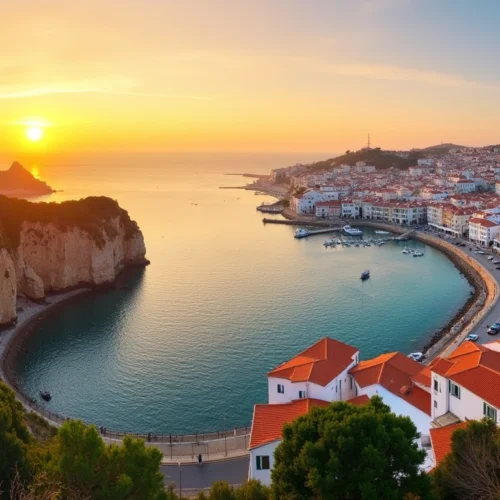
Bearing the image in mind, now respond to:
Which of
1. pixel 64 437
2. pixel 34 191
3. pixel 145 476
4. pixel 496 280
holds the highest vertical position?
pixel 34 191

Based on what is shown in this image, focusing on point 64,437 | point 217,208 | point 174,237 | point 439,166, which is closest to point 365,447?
point 64,437

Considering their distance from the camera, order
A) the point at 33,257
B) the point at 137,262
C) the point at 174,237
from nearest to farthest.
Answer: the point at 33,257 → the point at 137,262 → the point at 174,237

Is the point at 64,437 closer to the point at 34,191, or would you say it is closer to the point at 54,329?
the point at 54,329

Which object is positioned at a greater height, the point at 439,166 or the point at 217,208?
the point at 439,166

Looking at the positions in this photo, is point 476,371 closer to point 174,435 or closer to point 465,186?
point 174,435

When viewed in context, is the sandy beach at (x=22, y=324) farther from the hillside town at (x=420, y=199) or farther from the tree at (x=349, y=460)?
the hillside town at (x=420, y=199)

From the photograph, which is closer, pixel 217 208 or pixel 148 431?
pixel 148 431

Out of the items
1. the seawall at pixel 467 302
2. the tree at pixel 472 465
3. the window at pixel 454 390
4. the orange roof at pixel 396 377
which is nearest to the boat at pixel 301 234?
the seawall at pixel 467 302

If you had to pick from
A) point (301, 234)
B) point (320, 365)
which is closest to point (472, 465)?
point (320, 365)
